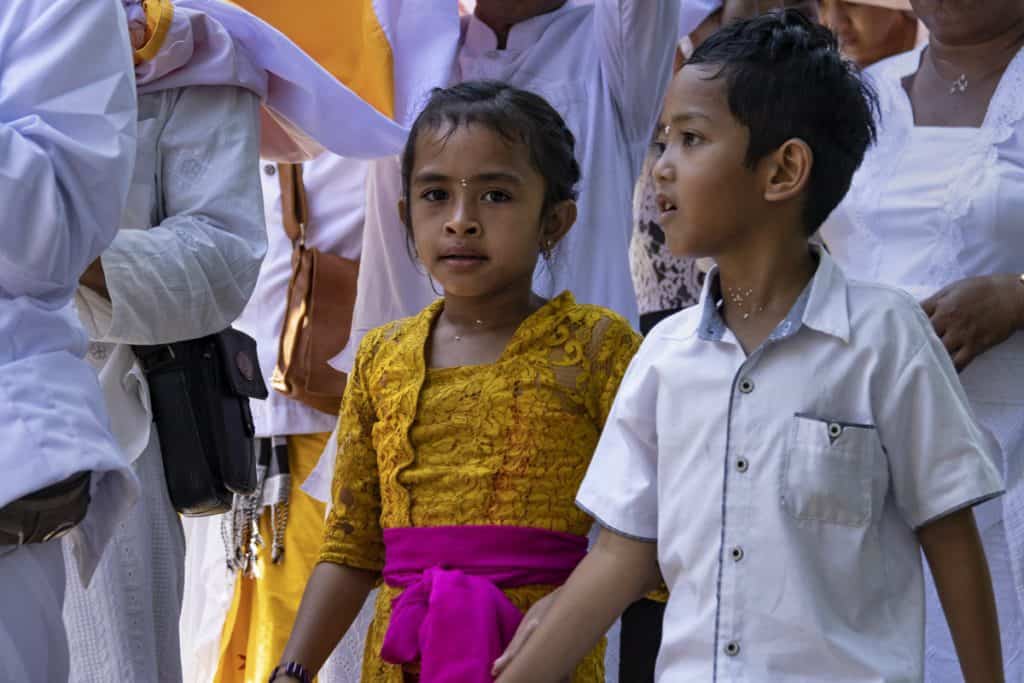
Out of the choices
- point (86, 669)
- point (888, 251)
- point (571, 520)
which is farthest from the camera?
Result: point (888, 251)

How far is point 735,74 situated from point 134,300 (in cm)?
109

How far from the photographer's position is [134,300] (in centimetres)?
281

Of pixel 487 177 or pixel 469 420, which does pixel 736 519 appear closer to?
pixel 469 420

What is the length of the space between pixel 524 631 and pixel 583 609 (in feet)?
0.33

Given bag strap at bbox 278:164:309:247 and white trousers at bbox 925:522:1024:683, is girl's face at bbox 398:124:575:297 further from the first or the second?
bag strap at bbox 278:164:309:247

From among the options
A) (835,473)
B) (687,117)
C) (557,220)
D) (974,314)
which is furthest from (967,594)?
(557,220)

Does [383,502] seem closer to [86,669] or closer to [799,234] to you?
[86,669]

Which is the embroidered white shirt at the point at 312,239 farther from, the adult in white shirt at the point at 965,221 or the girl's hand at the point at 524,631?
the girl's hand at the point at 524,631

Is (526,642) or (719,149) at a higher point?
(719,149)

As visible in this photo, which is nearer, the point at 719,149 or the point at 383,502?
the point at 719,149

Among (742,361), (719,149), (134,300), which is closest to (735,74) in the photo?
(719,149)

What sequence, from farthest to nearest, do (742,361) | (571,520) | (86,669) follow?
(86,669), (571,520), (742,361)

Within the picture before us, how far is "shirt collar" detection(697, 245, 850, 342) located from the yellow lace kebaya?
1.24ft

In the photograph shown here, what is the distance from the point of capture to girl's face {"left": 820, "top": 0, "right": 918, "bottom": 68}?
4465mm
